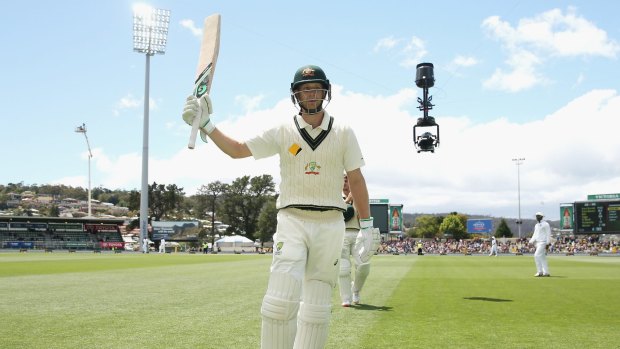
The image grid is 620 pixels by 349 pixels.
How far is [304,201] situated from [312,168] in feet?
0.96

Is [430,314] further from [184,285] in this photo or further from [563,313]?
[184,285]

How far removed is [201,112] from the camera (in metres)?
4.43

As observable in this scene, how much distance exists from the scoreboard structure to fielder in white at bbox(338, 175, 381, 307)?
169ft

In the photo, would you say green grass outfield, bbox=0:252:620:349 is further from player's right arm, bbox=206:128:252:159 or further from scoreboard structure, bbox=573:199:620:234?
scoreboard structure, bbox=573:199:620:234

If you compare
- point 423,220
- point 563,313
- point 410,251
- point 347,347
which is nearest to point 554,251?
point 410,251

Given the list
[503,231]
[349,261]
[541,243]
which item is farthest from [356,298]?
[503,231]

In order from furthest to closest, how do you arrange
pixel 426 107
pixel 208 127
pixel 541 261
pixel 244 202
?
pixel 244 202
pixel 426 107
pixel 541 261
pixel 208 127

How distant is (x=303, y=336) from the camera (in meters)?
4.35

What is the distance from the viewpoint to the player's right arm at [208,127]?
4.41m

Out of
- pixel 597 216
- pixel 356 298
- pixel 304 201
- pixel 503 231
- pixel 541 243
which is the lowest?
pixel 503 231

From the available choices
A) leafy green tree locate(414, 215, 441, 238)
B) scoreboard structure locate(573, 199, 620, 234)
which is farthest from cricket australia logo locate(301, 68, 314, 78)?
leafy green tree locate(414, 215, 441, 238)

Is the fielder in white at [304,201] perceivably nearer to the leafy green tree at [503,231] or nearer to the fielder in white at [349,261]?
the fielder in white at [349,261]

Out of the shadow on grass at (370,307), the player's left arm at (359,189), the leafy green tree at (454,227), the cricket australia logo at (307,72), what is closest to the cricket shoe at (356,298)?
the shadow on grass at (370,307)

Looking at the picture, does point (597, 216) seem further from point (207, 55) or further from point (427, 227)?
point (427, 227)
